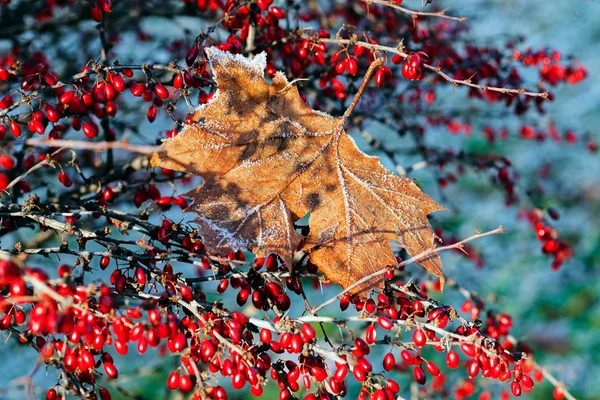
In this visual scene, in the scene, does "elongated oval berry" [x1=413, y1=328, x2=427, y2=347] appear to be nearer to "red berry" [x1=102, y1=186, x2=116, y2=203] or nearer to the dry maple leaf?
the dry maple leaf

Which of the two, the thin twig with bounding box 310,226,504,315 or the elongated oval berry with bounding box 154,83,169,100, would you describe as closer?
the thin twig with bounding box 310,226,504,315

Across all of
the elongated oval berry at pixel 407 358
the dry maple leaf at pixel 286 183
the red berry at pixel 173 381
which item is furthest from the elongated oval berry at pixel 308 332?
the red berry at pixel 173 381

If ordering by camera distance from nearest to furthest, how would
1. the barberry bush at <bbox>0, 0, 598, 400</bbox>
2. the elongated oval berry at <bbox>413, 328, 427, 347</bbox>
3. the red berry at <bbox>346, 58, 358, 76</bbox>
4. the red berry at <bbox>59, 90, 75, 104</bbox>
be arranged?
the barberry bush at <bbox>0, 0, 598, 400</bbox> → the elongated oval berry at <bbox>413, 328, 427, 347</bbox> → the red berry at <bbox>59, 90, 75, 104</bbox> → the red berry at <bbox>346, 58, 358, 76</bbox>

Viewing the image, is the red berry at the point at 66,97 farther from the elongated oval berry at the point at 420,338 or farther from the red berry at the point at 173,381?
the elongated oval berry at the point at 420,338

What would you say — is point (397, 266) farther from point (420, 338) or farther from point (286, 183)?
point (286, 183)

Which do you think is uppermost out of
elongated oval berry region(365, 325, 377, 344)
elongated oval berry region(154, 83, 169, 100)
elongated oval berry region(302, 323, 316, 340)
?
elongated oval berry region(154, 83, 169, 100)

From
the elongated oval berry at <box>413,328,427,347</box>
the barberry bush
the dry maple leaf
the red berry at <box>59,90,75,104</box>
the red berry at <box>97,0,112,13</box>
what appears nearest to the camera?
the barberry bush

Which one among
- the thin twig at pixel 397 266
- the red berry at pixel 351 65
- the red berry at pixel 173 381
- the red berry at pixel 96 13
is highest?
the red berry at pixel 96 13

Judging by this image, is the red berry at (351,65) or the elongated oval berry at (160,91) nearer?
the elongated oval berry at (160,91)

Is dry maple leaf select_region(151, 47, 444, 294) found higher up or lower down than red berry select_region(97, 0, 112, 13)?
lower down

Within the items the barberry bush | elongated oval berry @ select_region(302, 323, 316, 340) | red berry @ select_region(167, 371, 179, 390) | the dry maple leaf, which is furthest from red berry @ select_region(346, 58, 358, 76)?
red berry @ select_region(167, 371, 179, 390)
